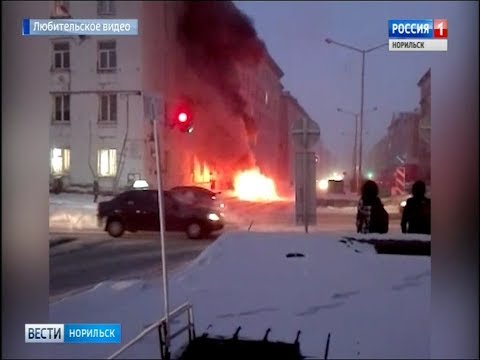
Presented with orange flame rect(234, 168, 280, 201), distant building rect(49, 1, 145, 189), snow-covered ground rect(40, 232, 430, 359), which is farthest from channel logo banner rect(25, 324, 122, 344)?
orange flame rect(234, 168, 280, 201)

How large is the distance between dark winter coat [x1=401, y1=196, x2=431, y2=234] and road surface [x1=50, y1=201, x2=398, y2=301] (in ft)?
0.13

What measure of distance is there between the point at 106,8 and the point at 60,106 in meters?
0.31

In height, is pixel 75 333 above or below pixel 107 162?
below

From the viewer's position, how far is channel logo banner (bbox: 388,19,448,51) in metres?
1.85

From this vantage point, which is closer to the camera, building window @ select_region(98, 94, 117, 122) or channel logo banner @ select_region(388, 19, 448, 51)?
channel logo banner @ select_region(388, 19, 448, 51)

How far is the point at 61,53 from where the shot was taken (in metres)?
1.92

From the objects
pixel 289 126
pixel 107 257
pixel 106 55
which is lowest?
pixel 107 257

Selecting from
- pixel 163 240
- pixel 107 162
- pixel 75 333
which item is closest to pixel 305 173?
pixel 163 240

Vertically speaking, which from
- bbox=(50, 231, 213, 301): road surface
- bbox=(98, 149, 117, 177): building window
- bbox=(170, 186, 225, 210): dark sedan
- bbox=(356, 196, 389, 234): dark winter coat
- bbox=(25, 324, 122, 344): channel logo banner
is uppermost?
bbox=(98, 149, 117, 177): building window

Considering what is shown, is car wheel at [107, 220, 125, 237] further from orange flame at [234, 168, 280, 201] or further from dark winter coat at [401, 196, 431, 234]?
dark winter coat at [401, 196, 431, 234]

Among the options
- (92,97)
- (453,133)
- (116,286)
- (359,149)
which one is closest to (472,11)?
(453,133)

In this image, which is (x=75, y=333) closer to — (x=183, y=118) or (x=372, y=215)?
(x=183, y=118)

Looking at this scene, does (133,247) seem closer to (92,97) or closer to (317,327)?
(92,97)

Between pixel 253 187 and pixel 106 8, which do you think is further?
pixel 253 187
